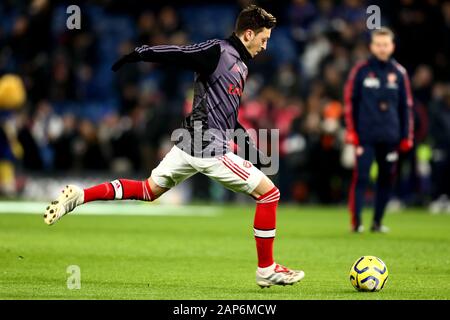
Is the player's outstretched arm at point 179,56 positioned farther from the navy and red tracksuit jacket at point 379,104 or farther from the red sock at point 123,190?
the navy and red tracksuit jacket at point 379,104

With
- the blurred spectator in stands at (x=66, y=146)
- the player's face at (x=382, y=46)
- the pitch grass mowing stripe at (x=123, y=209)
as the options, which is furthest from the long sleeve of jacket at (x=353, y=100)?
the blurred spectator in stands at (x=66, y=146)

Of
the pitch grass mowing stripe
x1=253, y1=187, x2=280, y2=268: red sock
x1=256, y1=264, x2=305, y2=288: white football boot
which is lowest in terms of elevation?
the pitch grass mowing stripe

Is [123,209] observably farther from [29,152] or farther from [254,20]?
[254,20]

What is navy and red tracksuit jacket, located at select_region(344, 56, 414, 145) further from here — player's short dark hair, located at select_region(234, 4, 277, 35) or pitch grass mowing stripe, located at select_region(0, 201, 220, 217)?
player's short dark hair, located at select_region(234, 4, 277, 35)

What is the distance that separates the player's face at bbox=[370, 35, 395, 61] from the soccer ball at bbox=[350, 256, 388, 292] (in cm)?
581

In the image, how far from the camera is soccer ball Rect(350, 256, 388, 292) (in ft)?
26.5

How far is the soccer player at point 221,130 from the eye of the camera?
8250 mm

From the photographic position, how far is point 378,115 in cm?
1350

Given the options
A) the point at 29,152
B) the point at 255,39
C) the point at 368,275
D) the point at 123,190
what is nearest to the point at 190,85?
the point at 29,152

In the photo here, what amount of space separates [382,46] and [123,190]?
5.74 metres

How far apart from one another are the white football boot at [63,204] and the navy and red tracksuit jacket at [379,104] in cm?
575

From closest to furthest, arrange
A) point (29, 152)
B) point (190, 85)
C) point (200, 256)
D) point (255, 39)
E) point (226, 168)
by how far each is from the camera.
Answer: point (226, 168), point (255, 39), point (200, 256), point (29, 152), point (190, 85)

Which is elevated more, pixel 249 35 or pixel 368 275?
pixel 249 35

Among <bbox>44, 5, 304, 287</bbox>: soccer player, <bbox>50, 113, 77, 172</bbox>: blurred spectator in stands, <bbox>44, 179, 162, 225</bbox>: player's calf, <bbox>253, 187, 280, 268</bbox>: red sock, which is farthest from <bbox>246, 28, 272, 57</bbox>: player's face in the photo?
<bbox>50, 113, 77, 172</bbox>: blurred spectator in stands
